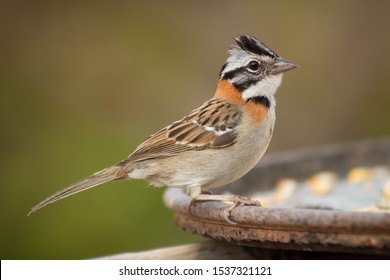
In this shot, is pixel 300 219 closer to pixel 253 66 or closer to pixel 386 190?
pixel 386 190

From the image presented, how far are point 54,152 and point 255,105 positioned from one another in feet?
15.1

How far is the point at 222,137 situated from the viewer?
5.03 meters

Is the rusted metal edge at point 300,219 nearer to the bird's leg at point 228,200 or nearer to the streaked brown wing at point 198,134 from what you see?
the bird's leg at point 228,200

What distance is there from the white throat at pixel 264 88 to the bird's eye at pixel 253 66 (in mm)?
88

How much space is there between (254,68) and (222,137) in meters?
0.47

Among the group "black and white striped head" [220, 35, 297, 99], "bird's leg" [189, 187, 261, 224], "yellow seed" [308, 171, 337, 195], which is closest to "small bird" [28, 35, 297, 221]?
"black and white striped head" [220, 35, 297, 99]

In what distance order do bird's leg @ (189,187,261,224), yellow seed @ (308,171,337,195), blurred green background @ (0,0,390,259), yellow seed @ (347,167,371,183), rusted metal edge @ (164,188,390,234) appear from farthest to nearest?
1. blurred green background @ (0,0,390,259)
2. yellow seed @ (347,167,371,183)
3. yellow seed @ (308,171,337,195)
4. bird's leg @ (189,187,261,224)
5. rusted metal edge @ (164,188,390,234)

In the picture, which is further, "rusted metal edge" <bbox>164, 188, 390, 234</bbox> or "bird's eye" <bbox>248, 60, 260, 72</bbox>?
"bird's eye" <bbox>248, 60, 260, 72</bbox>

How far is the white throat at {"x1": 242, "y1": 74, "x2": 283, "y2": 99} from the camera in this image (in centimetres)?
509

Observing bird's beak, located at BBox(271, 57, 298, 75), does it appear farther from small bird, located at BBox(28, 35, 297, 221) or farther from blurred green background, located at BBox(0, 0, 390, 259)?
blurred green background, located at BBox(0, 0, 390, 259)

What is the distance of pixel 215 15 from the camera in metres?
11.1

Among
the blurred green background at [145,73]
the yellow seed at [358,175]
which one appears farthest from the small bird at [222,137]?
the blurred green background at [145,73]

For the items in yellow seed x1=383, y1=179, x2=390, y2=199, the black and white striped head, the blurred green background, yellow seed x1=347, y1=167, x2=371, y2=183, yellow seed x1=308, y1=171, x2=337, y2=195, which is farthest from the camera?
the blurred green background

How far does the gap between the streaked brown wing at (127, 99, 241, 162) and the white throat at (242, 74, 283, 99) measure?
12 cm
